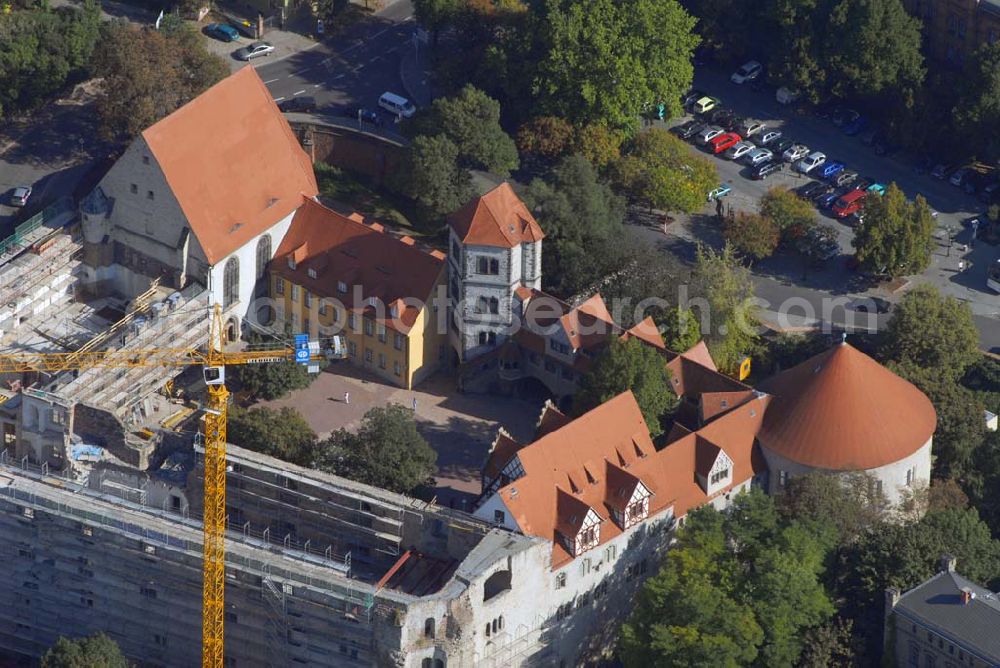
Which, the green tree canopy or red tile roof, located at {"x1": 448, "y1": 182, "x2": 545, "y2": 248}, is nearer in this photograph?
the green tree canopy

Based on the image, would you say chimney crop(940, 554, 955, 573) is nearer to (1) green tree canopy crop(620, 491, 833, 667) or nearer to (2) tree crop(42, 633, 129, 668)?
(1) green tree canopy crop(620, 491, 833, 667)

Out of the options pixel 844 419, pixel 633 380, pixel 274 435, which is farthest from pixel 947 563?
pixel 274 435

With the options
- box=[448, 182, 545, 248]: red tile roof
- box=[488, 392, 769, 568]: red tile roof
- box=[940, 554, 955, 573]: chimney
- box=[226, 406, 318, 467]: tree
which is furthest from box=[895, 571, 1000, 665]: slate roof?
box=[226, 406, 318, 467]: tree

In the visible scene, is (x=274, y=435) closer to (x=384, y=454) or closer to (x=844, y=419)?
(x=384, y=454)

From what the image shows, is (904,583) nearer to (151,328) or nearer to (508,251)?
(508,251)

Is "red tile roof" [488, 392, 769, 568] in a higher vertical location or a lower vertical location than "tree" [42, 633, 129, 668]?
higher

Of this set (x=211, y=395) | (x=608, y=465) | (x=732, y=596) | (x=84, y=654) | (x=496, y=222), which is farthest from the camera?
(x=496, y=222)

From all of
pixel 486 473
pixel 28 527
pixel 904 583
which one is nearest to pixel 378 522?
pixel 486 473
